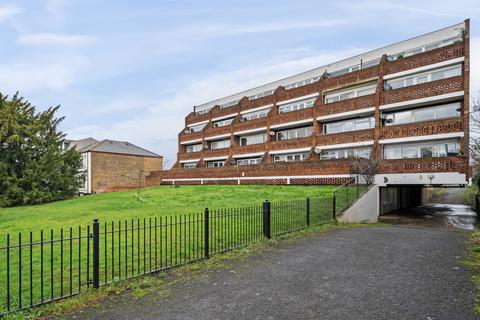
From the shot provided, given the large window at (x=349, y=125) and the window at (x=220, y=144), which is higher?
the large window at (x=349, y=125)

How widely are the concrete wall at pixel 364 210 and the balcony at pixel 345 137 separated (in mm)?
7172

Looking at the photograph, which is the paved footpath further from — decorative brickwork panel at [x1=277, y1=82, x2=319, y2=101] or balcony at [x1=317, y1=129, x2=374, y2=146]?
decorative brickwork panel at [x1=277, y1=82, x2=319, y2=101]

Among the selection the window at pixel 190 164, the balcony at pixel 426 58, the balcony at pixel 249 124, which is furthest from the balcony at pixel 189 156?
the balcony at pixel 426 58

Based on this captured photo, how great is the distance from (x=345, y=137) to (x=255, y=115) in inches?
594

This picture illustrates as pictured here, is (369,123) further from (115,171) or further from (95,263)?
(115,171)

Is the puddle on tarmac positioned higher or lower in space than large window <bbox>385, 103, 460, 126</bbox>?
lower

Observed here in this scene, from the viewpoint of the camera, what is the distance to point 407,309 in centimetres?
448

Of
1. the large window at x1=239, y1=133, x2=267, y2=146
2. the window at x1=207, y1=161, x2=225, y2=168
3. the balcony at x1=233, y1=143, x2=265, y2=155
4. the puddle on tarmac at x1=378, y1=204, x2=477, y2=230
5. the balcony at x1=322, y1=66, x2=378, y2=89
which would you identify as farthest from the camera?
the window at x1=207, y1=161, x2=225, y2=168

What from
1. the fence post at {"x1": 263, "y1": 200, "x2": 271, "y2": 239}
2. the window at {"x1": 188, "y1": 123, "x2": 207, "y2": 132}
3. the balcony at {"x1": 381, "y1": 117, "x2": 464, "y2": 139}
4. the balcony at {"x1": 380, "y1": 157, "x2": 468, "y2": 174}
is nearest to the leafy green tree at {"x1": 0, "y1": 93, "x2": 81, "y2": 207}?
the window at {"x1": 188, "y1": 123, "x2": 207, "y2": 132}

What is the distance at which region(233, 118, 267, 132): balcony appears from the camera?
3540cm

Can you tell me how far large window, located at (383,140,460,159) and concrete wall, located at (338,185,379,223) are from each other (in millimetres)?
6475

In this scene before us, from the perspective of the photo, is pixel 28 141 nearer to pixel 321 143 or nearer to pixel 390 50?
pixel 321 143

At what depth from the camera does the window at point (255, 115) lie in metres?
38.2

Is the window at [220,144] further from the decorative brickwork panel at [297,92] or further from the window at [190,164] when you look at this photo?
the decorative brickwork panel at [297,92]
